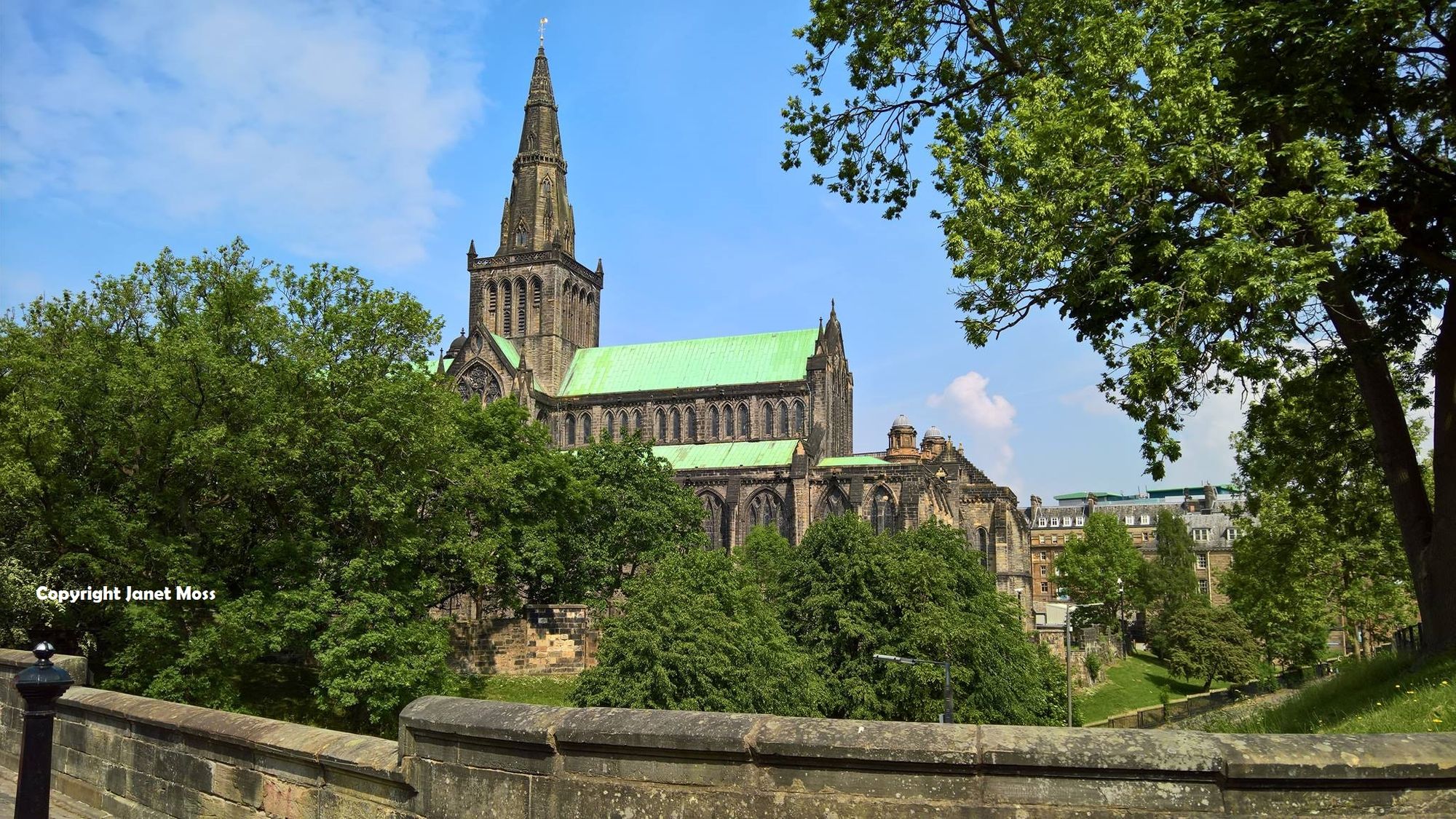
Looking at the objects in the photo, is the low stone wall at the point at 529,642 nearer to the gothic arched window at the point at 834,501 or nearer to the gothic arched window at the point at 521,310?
the gothic arched window at the point at 834,501

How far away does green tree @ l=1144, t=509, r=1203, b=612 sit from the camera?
250ft

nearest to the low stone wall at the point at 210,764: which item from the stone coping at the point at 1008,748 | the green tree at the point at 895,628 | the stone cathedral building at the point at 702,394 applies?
the stone coping at the point at 1008,748

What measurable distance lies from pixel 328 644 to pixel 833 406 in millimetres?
53478

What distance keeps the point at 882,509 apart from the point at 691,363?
1993 centimetres

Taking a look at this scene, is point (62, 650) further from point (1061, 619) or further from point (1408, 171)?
point (1061, 619)

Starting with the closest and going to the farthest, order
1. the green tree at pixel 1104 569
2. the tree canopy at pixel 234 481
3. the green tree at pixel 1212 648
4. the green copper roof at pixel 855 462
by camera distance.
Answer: the tree canopy at pixel 234 481 → the green tree at pixel 1212 648 → the green copper roof at pixel 855 462 → the green tree at pixel 1104 569

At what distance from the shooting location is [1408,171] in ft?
36.0

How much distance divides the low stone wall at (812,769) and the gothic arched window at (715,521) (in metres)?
62.7

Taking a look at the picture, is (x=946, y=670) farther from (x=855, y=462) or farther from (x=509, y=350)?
(x=509, y=350)

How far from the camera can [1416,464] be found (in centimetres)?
1147

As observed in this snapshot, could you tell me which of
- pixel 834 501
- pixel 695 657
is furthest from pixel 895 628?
pixel 834 501

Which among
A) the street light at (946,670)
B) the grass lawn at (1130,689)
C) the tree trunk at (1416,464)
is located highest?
the tree trunk at (1416,464)

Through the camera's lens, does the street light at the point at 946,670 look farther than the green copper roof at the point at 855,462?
No

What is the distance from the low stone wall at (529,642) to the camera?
129 feet
